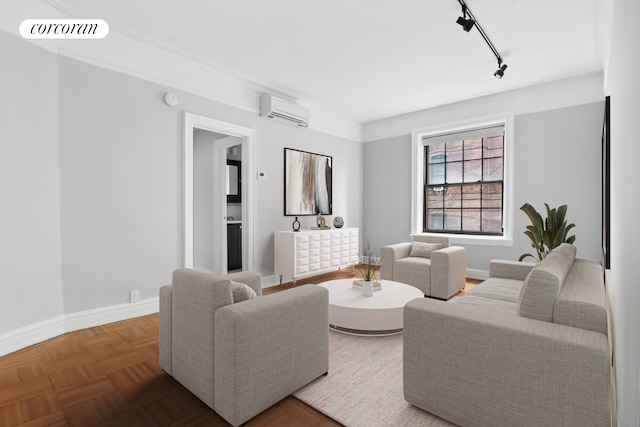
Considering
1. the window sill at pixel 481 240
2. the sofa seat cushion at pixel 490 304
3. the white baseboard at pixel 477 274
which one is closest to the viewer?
the sofa seat cushion at pixel 490 304

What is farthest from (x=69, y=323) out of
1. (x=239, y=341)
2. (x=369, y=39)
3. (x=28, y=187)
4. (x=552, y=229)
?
(x=552, y=229)

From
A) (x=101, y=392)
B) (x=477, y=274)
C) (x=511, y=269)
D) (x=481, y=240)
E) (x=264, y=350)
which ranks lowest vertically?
(x=101, y=392)

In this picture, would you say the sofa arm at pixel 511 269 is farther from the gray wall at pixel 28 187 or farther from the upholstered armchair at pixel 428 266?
the gray wall at pixel 28 187

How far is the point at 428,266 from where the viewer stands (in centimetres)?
388

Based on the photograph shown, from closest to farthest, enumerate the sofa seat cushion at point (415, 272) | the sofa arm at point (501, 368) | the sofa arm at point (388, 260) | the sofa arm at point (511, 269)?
the sofa arm at point (501, 368) < the sofa arm at point (511, 269) < the sofa seat cushion at point (415, 272) < the sofa arm at point (388, 260)

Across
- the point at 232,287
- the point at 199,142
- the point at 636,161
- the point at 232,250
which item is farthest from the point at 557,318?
the point at 199,142

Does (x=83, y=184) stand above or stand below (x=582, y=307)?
above

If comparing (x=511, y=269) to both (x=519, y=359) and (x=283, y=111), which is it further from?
(x=283, y=111)

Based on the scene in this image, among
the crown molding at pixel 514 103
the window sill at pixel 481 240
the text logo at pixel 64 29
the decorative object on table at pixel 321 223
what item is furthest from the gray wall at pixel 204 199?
the window sill at pixel 481 240

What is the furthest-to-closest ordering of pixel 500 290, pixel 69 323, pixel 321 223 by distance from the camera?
pixel 321 223
pixel 69 323
pixel 500 290

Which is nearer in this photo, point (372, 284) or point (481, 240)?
point (372, 284)

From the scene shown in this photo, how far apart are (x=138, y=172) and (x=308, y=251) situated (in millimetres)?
2338

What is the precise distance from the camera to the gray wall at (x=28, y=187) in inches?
95.6

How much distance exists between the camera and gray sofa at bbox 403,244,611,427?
1.26 metres
